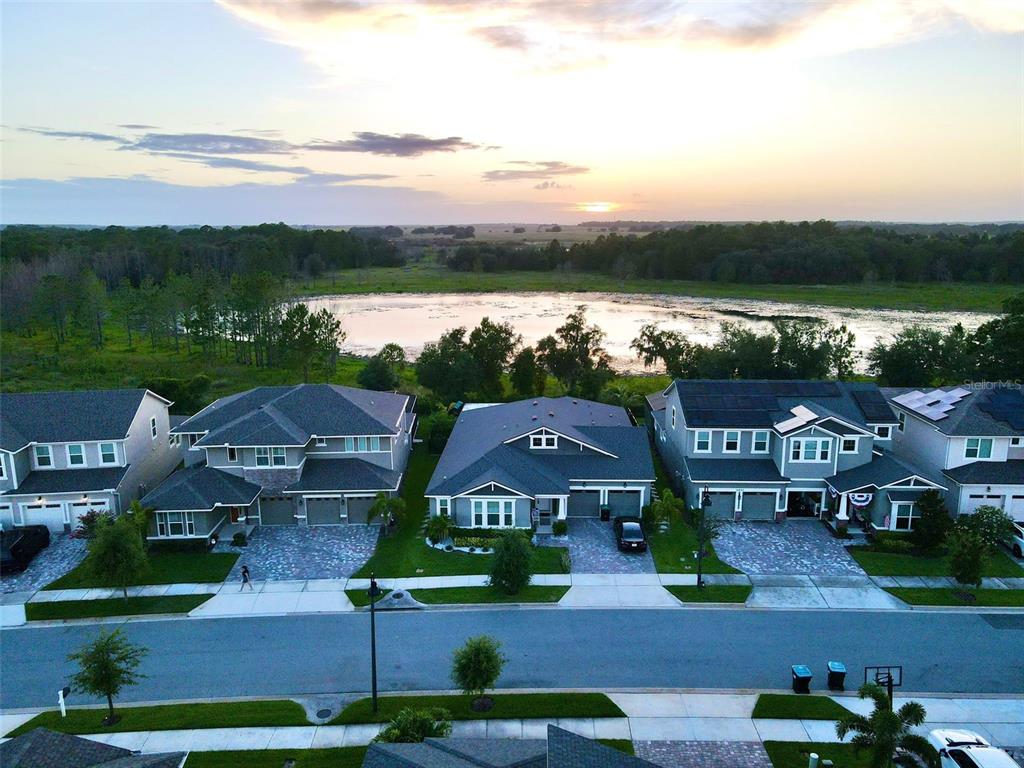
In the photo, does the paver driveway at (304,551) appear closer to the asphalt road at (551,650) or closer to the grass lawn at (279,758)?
the asphalt road at (551,650)

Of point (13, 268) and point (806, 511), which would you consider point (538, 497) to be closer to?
point (806, 511)

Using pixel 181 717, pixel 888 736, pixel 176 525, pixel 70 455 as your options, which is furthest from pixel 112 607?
pixel 888 736

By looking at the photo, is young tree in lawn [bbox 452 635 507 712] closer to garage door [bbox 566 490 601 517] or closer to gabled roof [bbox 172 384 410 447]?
garage door [bbox 566 490 601 517]

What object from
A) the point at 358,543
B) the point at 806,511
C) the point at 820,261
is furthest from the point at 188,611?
the point at 820,261

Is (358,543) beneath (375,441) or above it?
beneath

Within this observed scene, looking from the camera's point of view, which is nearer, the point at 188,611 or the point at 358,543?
the point at 188,611

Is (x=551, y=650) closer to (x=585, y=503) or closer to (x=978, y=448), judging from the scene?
(x=585, y=503)
